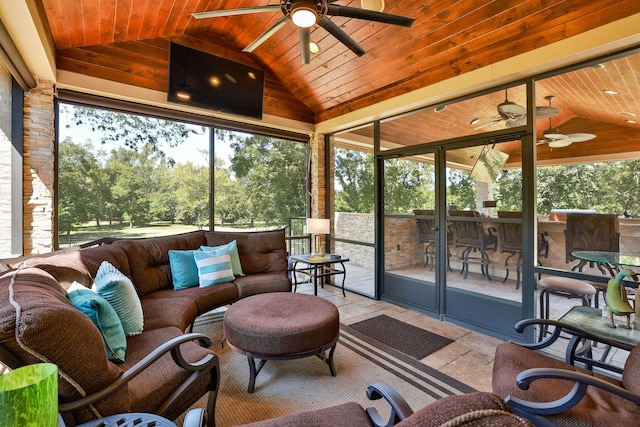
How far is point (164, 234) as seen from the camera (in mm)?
3873

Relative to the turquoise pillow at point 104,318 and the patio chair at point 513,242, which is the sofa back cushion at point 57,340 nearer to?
the turquoise pillow at point 104,318

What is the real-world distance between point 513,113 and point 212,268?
3639mm

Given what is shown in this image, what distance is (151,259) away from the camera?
321 centimetres

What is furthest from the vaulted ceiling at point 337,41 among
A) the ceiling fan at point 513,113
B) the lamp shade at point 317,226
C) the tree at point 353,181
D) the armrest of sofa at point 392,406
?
the armrest of sofa at point 392,406

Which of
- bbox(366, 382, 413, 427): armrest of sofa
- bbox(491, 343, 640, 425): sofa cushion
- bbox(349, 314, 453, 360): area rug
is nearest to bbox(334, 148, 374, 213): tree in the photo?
bbox(349, 314, 453, 360): area rug

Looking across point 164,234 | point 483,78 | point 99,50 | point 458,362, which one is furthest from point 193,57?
point 458,362

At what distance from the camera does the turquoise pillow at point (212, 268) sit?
329cm

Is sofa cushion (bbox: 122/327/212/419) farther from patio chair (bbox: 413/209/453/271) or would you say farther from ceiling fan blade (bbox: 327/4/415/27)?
patio chair (bbox: 413/209/453/271)

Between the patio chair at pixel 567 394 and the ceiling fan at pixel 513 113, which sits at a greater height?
Answer: the ceiling fan at pixel 513 113

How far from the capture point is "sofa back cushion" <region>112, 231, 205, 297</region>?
2.96 meters

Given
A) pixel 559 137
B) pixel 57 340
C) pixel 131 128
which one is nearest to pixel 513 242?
pixel 559 137

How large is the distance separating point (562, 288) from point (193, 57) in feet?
15.8

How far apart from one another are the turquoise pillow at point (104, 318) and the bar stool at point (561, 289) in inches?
126

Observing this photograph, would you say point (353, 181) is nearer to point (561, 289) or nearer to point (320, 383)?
point (561, 289)
